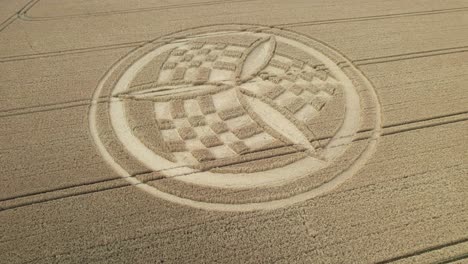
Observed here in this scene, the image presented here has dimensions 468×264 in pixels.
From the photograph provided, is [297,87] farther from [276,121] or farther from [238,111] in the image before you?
[238,111]

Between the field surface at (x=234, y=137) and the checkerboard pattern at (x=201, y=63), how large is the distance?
0.07 meters

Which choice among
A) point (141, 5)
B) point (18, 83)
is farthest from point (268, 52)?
point (18, 83)

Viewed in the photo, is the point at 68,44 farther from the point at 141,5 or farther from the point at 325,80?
the point at 325,80

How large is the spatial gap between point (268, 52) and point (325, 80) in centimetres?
249

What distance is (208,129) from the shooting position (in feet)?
33.4

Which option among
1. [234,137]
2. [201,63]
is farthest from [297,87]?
[201,63]

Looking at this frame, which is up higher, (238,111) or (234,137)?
(238,111)

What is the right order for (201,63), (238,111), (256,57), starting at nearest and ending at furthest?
(238,111)
(201,63)
(256,57)

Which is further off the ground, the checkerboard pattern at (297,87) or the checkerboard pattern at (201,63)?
the checkerboard pattern at (201,63)

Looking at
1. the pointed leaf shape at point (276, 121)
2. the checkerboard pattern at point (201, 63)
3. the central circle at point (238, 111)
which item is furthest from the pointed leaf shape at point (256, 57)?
the pointed leaf shape at point (276, 121)

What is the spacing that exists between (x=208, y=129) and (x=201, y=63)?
11.1ft

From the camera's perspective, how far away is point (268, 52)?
13289 mm

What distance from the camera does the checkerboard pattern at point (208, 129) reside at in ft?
31.3

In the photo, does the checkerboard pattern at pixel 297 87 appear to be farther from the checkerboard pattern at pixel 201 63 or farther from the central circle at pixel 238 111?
the checkerboard pattern at pixel 201 63
